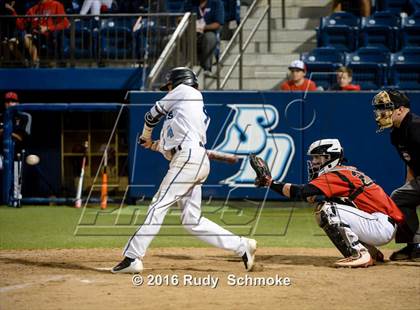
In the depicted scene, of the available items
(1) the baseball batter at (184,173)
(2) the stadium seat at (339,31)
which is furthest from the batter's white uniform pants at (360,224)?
(2) the stadium seat at (339,31)

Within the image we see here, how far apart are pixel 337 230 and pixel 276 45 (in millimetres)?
10375

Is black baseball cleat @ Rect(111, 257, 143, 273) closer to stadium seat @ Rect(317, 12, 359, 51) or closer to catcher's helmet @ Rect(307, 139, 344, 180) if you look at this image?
catcher's helmet @ Rect(307, 139, 344, 180)

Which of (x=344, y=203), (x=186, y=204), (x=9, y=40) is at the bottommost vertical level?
(x=344, y=203)

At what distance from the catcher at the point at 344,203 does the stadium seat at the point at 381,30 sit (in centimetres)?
940

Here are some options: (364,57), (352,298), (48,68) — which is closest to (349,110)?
(364,57)

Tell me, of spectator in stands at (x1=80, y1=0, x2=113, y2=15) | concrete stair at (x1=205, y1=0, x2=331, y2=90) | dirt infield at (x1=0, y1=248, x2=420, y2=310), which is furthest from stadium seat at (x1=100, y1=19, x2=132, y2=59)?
dirt infield at (x1=0, y1=248, x2=420, y2=310)

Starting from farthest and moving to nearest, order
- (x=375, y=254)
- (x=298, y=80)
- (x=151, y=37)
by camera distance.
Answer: (x=151, y=37) < (x=298, y=80) < (x=375, y=254)

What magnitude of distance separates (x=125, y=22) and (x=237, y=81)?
8.50 ft

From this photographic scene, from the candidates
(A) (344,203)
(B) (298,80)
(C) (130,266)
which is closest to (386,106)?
(A) (344,203)

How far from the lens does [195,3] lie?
1920cm

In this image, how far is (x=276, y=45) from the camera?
19.2 meters

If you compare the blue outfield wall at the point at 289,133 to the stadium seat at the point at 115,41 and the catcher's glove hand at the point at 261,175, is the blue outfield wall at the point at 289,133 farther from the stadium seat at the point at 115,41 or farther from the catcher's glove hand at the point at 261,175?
the catcher's glove hand at the point at 261,175

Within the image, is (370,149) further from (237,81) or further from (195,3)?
(195,3)

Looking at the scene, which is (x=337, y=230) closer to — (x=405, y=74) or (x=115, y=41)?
(x=405, y=74)
